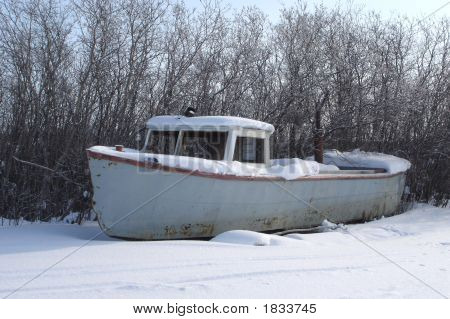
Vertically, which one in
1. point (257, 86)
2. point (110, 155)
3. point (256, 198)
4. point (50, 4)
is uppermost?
point (50, 4)

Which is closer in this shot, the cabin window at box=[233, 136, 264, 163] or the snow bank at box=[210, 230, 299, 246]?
the snow bank at box=[210, 230, 299, 246]

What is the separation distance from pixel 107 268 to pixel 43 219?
5280 millimetres

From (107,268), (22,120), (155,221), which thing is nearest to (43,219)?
(22,120)

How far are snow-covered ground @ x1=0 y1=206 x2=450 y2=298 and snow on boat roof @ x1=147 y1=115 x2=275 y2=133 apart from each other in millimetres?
1873

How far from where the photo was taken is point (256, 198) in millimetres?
7102

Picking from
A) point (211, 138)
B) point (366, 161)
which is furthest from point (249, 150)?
point (366, 161)

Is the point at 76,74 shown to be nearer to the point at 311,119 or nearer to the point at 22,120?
the point at 22,120

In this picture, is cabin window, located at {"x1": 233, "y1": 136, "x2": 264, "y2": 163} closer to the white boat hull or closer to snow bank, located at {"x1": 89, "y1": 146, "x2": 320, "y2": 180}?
snow bank, located at {"x1": 89, "y1": 146, "x2": 320, "y2": 180}

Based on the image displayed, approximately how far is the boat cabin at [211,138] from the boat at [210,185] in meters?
0.02

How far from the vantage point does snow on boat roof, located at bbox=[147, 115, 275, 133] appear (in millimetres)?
7258

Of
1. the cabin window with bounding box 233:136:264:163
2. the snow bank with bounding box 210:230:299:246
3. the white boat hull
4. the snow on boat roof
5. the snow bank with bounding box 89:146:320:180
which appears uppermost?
the snow on boat roof

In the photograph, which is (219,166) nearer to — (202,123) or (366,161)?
(202,123)

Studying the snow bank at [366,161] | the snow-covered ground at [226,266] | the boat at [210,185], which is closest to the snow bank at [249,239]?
the snow-covered ground at [226,266]

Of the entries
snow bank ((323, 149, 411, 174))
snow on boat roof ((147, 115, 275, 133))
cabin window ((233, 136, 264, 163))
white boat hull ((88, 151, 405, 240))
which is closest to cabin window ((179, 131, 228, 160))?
snow on boat roof ((147, 115, 275, 133))
